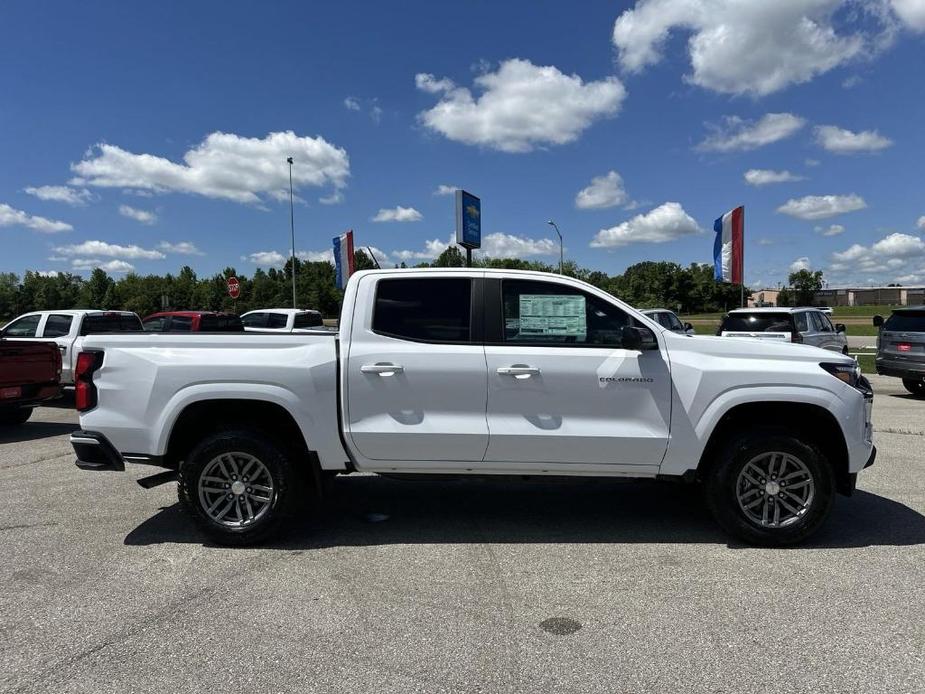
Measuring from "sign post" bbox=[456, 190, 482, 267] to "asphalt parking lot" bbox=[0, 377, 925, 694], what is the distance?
48.6 ft

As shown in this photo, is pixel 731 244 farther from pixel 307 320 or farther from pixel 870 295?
pixel 870 295

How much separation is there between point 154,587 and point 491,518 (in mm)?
2500

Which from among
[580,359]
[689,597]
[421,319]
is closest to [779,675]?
[689,597]

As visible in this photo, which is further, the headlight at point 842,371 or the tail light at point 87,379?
the tail light at point 87,379

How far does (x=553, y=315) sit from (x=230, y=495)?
2668 mm

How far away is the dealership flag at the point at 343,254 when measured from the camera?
3069cm

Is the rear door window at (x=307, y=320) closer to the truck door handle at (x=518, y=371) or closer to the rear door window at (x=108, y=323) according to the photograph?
the rear door window at (x=108, y=323)

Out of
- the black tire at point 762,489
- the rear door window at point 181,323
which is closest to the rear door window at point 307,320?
the rear door window at point 181,323

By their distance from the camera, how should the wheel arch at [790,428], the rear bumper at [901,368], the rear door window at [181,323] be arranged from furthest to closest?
the rear door window at [181,323]
the rear bumper at [901,368]
the wheel arch at [790,428]

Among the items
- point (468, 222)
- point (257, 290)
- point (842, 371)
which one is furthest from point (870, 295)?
point (842, 371)

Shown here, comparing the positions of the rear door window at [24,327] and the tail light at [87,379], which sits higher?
the rear door window at [24,327]

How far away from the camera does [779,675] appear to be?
301 centimetres

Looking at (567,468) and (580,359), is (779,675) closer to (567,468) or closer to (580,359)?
(567,468)

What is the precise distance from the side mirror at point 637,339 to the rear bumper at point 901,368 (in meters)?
10.2
